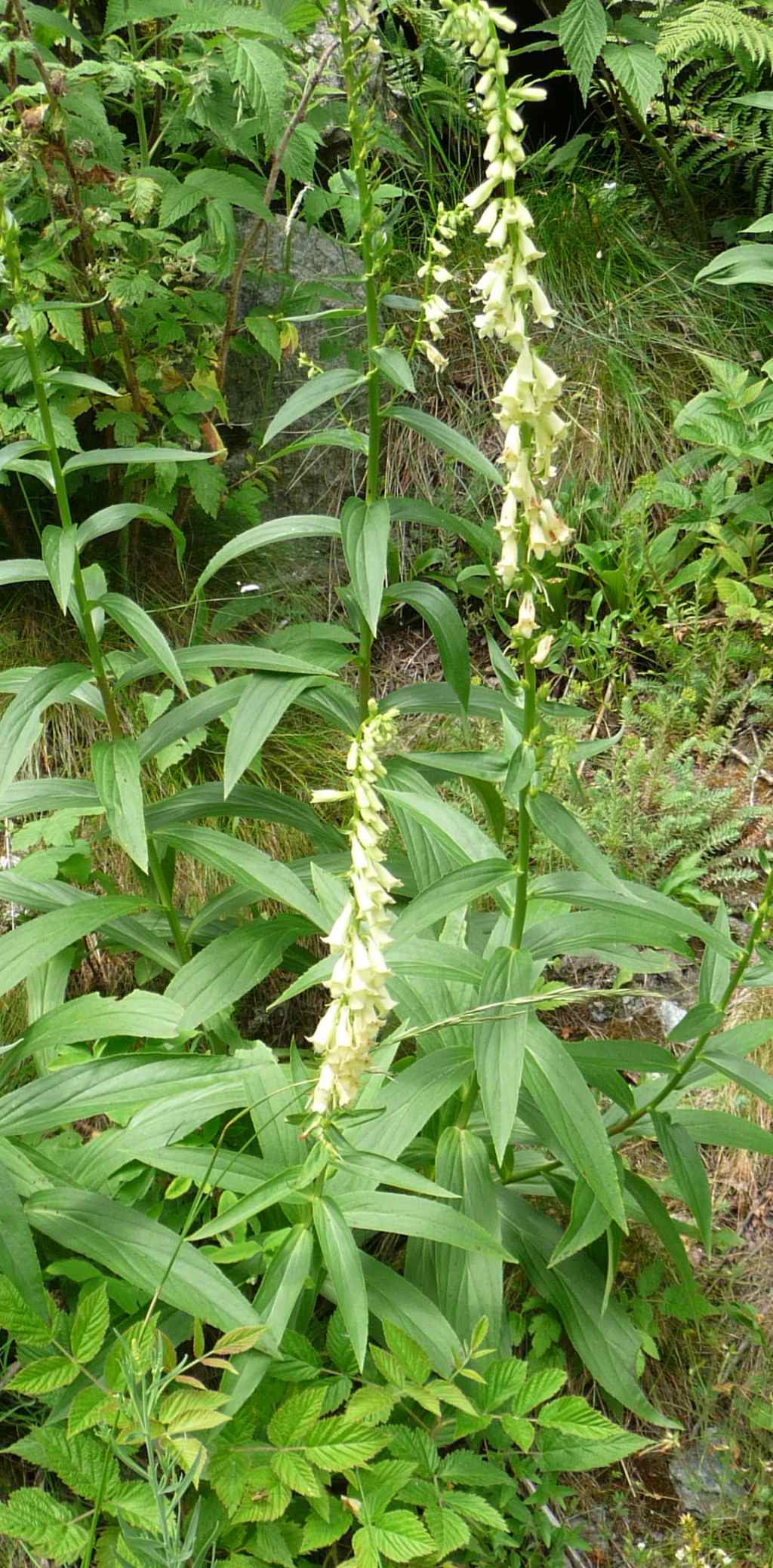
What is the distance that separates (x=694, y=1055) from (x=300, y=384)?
3.01m

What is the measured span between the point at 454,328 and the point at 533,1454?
375 centimetres

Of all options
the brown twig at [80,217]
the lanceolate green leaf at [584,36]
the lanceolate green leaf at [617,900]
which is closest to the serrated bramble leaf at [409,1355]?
the lanceolate green leaf at [617,900]

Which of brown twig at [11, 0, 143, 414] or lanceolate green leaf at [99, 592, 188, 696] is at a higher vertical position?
brown twig at [11, 0, 143, 414]

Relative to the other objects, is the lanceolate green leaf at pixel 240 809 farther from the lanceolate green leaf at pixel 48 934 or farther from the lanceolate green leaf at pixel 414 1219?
the lanceolate green leaf at pixel 414 1219

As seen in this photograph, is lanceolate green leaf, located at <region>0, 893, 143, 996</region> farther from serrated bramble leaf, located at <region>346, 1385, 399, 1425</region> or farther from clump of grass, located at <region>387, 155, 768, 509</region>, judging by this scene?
clump of grass, located at <region>387, 155, 768, 509</region>

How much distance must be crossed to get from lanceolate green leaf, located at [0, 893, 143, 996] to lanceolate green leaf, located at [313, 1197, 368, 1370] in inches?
30.4

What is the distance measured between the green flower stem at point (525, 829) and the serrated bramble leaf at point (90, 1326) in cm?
89

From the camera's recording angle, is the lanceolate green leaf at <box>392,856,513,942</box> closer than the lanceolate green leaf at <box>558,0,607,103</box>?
Yes

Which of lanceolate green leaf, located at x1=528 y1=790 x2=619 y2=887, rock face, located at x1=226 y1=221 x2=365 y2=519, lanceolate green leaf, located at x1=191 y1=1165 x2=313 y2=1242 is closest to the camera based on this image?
lanceolate green leaf, located at x1=191 y1=1165 x2=313 y2=1242

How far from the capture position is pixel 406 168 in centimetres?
487

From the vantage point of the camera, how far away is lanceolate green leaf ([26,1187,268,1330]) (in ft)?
6.48

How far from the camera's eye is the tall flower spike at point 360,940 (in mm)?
1621

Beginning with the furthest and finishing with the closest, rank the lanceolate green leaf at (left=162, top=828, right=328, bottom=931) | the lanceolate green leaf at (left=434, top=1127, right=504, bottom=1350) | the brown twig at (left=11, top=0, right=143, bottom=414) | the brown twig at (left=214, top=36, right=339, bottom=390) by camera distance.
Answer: the brown twig at (left=214, top=36, right=339, bottom=390) < the brown twig at (left=11, top=0, right=143, bottom=414) < the lanceolate green leaf at (left=162, top=828, right=328, bottom=931) < the lanceolate green leaf at (left=434, top=1127, right=504, bottom=1350)

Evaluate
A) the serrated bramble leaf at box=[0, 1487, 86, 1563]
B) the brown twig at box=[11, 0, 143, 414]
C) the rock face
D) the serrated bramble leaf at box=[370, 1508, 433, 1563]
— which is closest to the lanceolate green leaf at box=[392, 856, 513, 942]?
the serrated bramble leaf at box=[370, 1508, 433, 1563]
